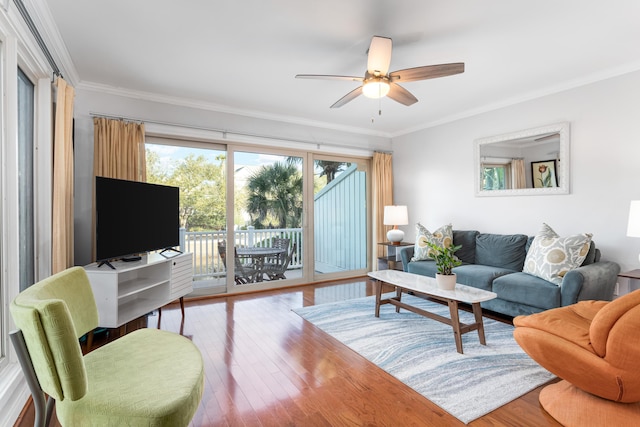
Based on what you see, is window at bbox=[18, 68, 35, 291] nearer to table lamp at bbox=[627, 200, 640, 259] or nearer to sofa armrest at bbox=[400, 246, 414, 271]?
sofa armrest at bbox=[400, 246, 414, 271]

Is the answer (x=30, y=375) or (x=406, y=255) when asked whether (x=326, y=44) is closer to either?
(x=30, y=375)

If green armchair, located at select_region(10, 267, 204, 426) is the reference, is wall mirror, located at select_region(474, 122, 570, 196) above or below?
above

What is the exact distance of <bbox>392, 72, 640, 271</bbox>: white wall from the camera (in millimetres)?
3258

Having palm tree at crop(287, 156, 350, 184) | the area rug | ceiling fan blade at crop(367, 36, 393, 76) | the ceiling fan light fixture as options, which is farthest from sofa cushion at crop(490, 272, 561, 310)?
palm tree at crop(287, 156, 350, 184)

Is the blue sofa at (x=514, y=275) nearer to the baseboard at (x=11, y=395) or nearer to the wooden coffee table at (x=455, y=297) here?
the wooden coffee table at (x=455, y=297)

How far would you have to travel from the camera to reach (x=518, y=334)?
2.09m

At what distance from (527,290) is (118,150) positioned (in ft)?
14.9

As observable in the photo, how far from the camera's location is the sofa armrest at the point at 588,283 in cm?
282

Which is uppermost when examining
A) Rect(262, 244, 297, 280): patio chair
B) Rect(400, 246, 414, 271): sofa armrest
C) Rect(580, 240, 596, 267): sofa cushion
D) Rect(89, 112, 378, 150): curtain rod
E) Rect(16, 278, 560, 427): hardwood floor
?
Rect(89, 112, 378, 150): curtain rod

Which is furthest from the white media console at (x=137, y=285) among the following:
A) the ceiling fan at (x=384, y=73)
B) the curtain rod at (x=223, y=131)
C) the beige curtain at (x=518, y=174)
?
the beige curtain at (x=518, y=174)

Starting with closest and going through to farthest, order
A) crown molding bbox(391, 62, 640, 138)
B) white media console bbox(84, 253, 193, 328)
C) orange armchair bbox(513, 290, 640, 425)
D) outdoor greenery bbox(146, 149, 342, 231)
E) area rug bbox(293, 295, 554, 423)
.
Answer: orange armchair bbox(513, 290, 640, 425) < area rug bbox(293, 295, 554, 423) < white media console bbox(84, 253, 193, 328) < crown molding bbox(391, 62, 640, 138) < outdoor greenery bbox(146, 149, 342, 231)

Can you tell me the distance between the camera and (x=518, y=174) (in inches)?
163

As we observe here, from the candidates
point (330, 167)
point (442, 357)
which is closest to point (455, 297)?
point (442, 357)

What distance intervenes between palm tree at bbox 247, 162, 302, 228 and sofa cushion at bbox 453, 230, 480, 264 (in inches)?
93.0
